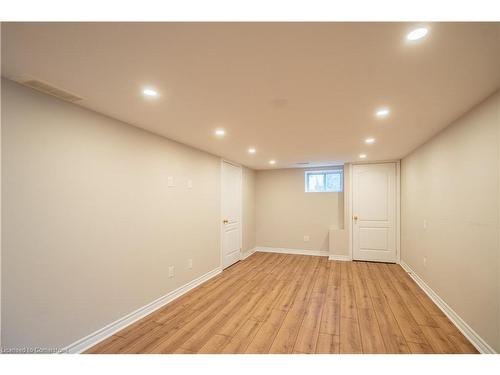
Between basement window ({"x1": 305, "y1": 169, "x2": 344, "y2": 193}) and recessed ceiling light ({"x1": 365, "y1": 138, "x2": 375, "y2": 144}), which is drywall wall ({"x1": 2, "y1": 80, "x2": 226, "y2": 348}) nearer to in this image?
recessed ceiling light ({"x1": 365, "y1": 138, "x2": 375, "y2": 144})

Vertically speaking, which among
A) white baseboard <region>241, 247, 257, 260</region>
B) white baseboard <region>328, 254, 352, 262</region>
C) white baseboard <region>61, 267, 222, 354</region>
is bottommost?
white baseboard <region>241, 247, 257, 260</region>

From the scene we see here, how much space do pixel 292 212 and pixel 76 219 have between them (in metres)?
4.88

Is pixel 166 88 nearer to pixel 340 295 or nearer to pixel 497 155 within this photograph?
pixel 497 155

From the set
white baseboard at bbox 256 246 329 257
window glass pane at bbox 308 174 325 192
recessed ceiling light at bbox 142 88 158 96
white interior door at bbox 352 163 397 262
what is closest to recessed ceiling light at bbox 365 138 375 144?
white interior door at bbox 352 163 397 262

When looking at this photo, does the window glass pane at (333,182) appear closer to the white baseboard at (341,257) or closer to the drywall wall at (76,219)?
the white baseboard at (341,257)

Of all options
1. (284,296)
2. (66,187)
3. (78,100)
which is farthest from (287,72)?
(284,296)

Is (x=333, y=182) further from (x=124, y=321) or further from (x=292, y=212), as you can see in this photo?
(x=124, y=321)

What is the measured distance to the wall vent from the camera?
62.4 inches

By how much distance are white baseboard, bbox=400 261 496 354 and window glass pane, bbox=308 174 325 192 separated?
2858 mm

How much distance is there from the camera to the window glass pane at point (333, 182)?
5684mm

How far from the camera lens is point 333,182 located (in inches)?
226

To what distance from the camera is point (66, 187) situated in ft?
6.23
